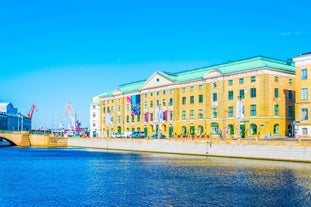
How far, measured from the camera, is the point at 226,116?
11588 centimetres

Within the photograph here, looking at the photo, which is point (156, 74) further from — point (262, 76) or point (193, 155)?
point (193, 155)

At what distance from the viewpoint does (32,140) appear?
542 ft

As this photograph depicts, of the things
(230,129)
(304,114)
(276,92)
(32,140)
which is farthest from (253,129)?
(32,140)

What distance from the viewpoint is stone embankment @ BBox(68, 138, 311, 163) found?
7106cm

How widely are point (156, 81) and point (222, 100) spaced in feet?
109

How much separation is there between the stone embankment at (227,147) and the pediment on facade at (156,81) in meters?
25.1

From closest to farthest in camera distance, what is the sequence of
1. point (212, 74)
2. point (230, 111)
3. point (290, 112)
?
point (290, 112) < point (230, 111) < point (212, 74)

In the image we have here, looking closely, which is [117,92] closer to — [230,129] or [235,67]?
[235,67]

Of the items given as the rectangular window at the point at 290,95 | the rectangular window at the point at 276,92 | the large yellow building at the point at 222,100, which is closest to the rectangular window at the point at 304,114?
the large yellow building at the point at 222,100

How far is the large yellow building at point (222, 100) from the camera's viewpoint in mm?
106875

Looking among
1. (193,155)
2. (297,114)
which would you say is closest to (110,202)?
(193,155)

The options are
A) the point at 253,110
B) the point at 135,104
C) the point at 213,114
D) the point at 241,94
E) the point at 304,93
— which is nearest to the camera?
the point at 304,93

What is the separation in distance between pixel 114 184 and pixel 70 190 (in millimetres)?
5733

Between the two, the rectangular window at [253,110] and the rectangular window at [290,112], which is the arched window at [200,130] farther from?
the rectangular window at [290,112]
